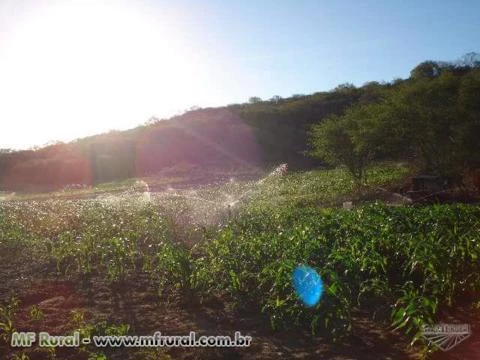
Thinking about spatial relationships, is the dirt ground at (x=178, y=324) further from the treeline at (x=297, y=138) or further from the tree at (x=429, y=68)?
the tree at (x=429, y=68)

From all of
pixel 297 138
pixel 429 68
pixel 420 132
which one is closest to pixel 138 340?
pixel 420 132

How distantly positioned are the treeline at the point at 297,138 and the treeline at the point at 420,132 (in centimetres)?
6

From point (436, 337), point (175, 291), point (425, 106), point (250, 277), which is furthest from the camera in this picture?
point (425, 106)

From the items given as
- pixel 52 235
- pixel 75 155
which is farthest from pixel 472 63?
pixel 52 235

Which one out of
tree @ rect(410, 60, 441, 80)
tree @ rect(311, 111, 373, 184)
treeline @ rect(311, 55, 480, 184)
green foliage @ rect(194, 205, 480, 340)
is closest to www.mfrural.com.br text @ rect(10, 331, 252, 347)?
green foliage @ rect(194, 205, 480, 340)

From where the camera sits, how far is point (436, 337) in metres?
4.81

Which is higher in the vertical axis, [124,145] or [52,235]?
[124,145]

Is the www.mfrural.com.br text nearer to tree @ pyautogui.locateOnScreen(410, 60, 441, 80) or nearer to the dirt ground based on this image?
the dirt ground

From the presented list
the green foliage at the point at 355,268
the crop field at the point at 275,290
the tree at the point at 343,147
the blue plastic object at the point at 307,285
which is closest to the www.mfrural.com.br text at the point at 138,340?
the crop field at the point at 275,290

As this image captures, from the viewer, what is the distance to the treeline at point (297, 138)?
85.2ft

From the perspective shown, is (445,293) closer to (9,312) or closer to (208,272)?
(208,272)

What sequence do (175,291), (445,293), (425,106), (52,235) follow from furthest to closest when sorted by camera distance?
(425,106), (52,235), (175,291), (445,293)

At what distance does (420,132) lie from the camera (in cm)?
2627

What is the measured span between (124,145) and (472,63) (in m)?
50.9
